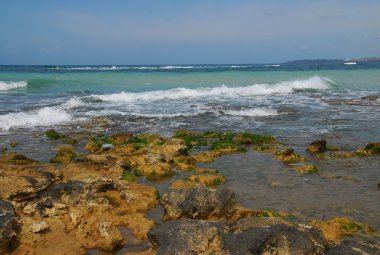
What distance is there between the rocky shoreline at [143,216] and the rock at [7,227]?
16 mm

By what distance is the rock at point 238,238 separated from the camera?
231 inches

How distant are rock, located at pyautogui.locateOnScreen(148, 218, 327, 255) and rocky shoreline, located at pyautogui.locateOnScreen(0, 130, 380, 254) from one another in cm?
1

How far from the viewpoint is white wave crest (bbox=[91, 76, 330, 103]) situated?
34406mm

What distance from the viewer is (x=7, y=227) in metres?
6.41

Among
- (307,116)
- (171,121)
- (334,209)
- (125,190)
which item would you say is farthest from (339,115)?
(125,190)

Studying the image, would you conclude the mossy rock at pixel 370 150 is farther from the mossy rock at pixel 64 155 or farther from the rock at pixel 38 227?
the rock at pixel 38 227

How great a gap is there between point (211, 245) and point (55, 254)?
254 cm

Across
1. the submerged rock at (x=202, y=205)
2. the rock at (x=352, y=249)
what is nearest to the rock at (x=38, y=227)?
the submerged rock at (x=202, y=205)

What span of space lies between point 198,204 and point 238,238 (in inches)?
75.0

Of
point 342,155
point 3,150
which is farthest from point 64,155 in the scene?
point 342,155

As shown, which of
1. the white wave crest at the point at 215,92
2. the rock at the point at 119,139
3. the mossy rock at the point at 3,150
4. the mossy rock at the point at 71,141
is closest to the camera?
the mossy rock at the point at 3,150

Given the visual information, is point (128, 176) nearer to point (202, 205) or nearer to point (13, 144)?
point (202, 205)

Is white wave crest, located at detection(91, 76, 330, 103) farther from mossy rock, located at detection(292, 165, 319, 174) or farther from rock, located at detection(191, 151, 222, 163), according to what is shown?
mossy rock, located at detection(292, 165, 319, 174)

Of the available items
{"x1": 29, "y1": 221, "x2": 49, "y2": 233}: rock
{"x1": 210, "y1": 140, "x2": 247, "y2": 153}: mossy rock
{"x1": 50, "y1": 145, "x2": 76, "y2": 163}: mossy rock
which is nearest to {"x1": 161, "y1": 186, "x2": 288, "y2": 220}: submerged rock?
{"x1": 29, "y1": 221, "x2": 49, "y2": 233}: rock
